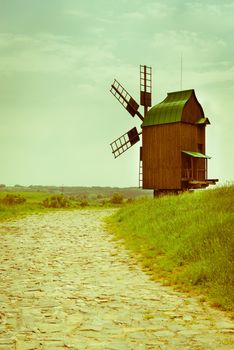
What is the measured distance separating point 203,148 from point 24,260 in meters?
23.9

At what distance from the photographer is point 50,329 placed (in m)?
5.32

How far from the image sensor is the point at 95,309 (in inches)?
247

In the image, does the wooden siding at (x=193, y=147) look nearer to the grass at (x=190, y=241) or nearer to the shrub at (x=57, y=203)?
the shrub at (x=57, y=203)

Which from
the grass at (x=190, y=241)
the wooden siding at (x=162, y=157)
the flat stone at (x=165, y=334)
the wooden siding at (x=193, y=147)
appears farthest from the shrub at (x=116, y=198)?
the flat stone at (x=165, y=334)

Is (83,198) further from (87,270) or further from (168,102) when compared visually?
(87,270)

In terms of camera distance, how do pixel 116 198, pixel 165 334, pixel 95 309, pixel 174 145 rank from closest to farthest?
pixel 165 334 → pixel 95 309 → pixel 174 145 → pixel 116 198

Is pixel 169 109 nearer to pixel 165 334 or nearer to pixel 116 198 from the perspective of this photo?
pixel 116 198

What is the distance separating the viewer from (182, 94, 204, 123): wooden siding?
3011 centimetres

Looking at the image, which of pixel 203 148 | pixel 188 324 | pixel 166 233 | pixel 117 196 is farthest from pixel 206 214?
pixel 117 196

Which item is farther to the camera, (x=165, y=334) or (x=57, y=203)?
(x=57, y=203)

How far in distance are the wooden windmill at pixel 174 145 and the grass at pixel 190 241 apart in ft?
39.2

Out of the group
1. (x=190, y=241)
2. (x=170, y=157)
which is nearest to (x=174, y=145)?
(x=170, y=157)

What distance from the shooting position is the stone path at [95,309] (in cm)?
493

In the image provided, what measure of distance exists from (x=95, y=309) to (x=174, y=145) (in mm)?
24031
